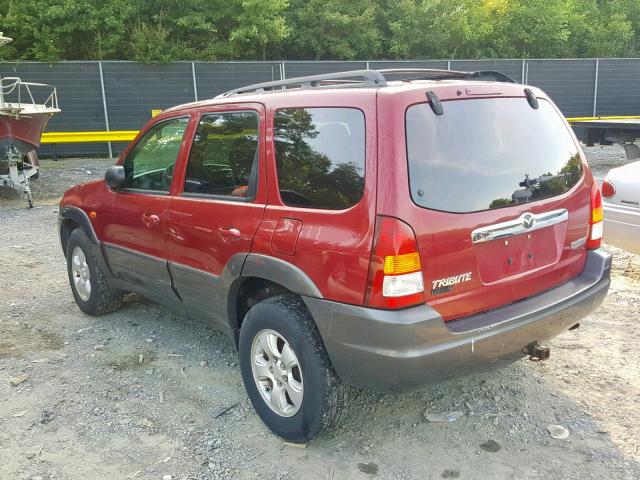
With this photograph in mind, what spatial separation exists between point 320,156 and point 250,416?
1.60 metres

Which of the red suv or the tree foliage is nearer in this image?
the red suv

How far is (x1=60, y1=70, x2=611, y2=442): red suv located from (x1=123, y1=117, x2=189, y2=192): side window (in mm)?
265

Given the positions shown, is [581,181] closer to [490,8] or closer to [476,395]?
[476,395]

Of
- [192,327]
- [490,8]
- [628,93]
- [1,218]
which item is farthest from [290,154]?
[490,8]

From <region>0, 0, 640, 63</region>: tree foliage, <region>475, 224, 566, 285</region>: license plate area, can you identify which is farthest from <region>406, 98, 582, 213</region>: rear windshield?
<region>0, 0, 640, 63</region>: tree foliage

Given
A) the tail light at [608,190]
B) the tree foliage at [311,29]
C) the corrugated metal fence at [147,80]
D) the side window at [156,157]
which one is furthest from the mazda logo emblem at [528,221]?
the tree foliage at [311,29]

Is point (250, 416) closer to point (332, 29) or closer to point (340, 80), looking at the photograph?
point (340, 80)

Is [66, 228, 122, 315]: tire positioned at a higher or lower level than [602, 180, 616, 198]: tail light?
lower

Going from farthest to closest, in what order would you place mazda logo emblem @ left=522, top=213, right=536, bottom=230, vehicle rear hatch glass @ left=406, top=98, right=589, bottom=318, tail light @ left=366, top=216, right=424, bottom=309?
mazda logo emblem @ left=522, top=213, right=536, bottom=230, vehicle rear hatch glass @ left=406, top=98, right=589, bottom=318, tail light @ left=366, top=216, right=424, bottom=309

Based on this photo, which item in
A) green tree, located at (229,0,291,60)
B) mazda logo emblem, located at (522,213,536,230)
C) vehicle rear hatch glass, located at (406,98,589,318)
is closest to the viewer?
vehicle rear hatch glass, located at (406,98,589,318)

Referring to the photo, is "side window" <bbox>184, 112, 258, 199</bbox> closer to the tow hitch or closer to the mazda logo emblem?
the mazda logo emblem

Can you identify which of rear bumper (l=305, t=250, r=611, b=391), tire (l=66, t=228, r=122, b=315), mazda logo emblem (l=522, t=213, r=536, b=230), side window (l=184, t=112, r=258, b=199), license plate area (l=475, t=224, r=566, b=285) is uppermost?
side window (l=184, t=112, r=258, b=199)

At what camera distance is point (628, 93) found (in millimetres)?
19047

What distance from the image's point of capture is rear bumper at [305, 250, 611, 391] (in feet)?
8.45
